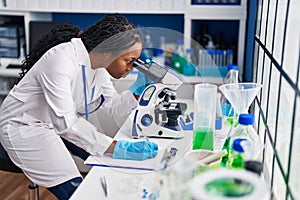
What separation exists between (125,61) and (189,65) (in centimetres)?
107

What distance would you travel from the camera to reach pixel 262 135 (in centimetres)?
178

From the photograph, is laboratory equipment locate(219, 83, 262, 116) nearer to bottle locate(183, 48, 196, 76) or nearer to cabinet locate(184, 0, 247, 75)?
bottle locate(183, 48, 196, 76)

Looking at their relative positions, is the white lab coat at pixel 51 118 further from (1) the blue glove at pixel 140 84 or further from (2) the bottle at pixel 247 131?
(2) the bottle at pixel 247 131

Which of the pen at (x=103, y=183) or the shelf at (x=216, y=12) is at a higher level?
the shelf at (x=216, y=12)

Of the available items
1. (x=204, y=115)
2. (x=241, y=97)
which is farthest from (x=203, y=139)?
(x=241, y=97)

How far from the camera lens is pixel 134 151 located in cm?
168

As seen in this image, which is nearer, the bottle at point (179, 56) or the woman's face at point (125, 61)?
the woman's face at point (125, 61)

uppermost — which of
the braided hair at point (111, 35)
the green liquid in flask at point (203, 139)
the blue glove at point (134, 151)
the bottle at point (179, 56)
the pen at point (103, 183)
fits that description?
the braided hair at point (111, 35)

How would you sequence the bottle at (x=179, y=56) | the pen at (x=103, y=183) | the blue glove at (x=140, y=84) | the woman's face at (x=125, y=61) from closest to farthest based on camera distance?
the pen at (x=103, y=183) → the woman's face at (x=125, y=61) → the blue glove at (x=140, y=84) → the bottle at (x=179, y=56)

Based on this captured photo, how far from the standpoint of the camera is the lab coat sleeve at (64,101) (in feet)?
5.57

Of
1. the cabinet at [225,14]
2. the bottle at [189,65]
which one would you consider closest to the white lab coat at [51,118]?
the bottle at [189,65]

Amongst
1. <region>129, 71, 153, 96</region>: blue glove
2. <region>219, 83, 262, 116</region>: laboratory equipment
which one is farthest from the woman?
<region>219, 83, 262, 116</region>: laboratory equipment

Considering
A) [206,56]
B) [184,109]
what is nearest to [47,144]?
[184,109]

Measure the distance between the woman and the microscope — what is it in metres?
0.15
